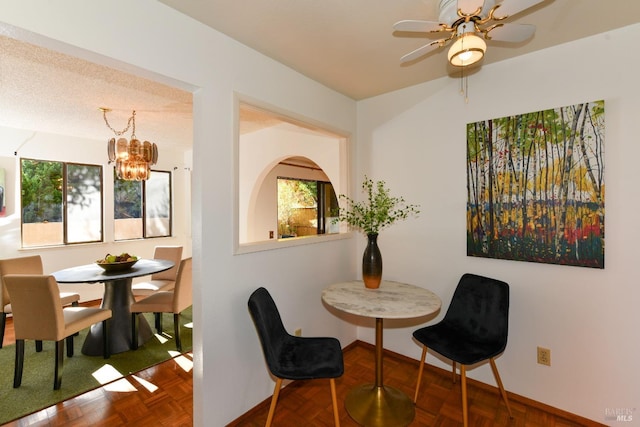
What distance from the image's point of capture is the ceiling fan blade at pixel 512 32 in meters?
1.32

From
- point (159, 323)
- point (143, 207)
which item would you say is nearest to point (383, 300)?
point (159, 323)

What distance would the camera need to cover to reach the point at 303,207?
6258 millimetres

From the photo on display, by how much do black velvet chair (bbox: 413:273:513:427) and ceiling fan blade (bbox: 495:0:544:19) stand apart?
1.66m

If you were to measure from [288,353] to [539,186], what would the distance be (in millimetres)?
2036

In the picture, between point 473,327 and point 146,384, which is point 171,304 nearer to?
point 146,384

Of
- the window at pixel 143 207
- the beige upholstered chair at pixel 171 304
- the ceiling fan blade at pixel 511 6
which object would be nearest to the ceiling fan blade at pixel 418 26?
the ceiling fan blade at pixel 511 6

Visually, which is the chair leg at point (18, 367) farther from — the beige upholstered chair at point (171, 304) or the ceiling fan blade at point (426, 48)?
the ceiling fan blade at point (426, 48)

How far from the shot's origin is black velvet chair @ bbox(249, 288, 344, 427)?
163 cm

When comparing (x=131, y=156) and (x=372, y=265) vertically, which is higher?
(x=131, y=156)

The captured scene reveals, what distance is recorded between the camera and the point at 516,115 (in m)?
2.10

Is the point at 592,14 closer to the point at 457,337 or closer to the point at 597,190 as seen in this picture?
the point at 597,190

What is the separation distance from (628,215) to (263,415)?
2.66m

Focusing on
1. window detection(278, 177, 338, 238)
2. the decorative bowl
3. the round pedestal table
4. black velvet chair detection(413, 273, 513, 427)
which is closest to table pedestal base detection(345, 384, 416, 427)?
the round pedestal table

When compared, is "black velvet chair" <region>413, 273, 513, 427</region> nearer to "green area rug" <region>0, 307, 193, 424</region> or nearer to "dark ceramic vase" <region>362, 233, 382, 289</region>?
"dark ceramic vase" <region>362, 233, 382, 289</region>
